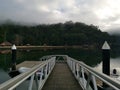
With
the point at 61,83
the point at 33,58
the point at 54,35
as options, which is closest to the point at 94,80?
the point at 61,83

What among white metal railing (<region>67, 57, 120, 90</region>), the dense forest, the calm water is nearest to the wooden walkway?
white metal railing (<region>67, 57, 120, 90</region>)

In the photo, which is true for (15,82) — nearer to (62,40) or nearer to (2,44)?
(2,44)

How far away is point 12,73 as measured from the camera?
18.7 m

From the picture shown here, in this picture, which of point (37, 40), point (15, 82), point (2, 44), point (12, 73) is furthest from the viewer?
point (37, 40)

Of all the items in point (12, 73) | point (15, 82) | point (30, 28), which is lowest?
point (12, 73)

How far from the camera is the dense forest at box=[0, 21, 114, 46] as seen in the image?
135 m

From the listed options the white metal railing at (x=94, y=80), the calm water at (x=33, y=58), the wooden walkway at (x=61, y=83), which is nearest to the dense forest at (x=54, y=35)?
the calm water at (x=33, y=58)

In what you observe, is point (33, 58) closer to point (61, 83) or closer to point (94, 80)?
point (61, 83)

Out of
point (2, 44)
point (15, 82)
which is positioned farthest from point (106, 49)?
point (2, 44)

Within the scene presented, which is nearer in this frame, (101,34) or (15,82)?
(15,82)

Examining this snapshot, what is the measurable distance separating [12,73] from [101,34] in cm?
15269

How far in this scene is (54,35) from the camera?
147 meters

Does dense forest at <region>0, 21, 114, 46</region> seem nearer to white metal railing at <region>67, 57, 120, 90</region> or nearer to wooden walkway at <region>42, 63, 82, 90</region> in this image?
wooden walkway at <region>42, 63, 82, 90</region>

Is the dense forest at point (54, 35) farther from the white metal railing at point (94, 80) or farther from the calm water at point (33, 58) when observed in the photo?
the white metal railing at point (94, 80)
